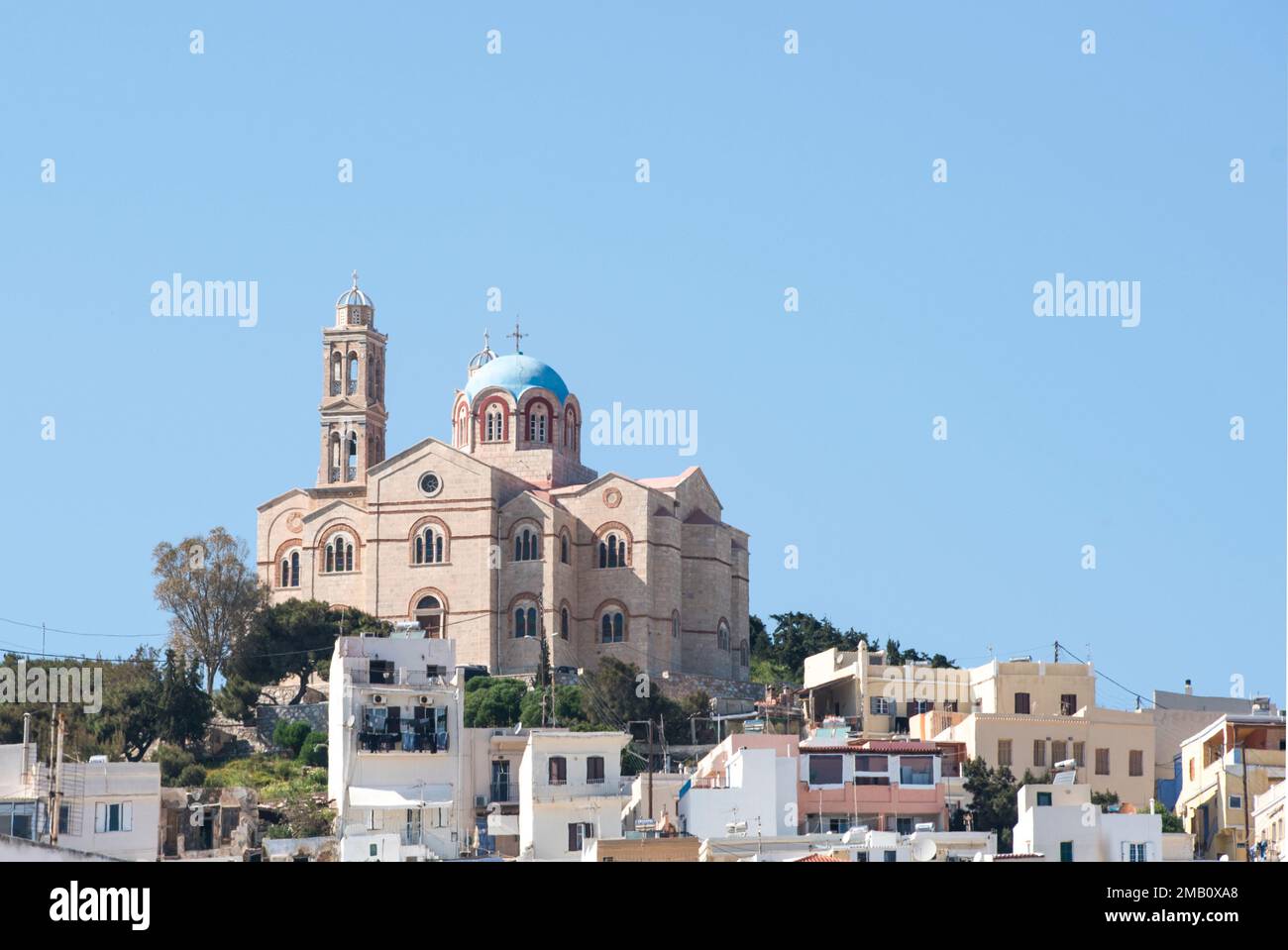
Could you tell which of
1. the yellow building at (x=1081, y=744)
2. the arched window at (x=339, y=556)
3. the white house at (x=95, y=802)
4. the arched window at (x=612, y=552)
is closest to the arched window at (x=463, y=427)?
the arched window at (x=339, y=556)

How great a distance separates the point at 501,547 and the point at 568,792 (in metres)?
29.4

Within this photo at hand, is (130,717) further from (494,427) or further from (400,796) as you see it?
(494,427)

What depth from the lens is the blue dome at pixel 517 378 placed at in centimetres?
8950

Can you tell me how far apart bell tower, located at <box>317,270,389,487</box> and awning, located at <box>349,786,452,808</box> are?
2994cm

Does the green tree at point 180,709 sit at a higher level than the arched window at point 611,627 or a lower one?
lower

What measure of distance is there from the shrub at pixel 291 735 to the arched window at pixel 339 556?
10.1 meters

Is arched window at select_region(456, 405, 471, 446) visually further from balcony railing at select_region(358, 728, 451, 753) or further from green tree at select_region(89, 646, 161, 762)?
balcony railing at select_region(358, 728, 451, 753)

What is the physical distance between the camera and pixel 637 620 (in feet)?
270

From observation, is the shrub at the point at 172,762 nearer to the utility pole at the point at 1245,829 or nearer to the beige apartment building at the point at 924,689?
the beige apartment building at the point at 924,689

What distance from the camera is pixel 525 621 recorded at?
267 ft

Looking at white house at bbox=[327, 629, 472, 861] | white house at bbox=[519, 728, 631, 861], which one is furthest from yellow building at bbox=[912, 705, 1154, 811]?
white house at bbox=[327, 629, 472, 861]
